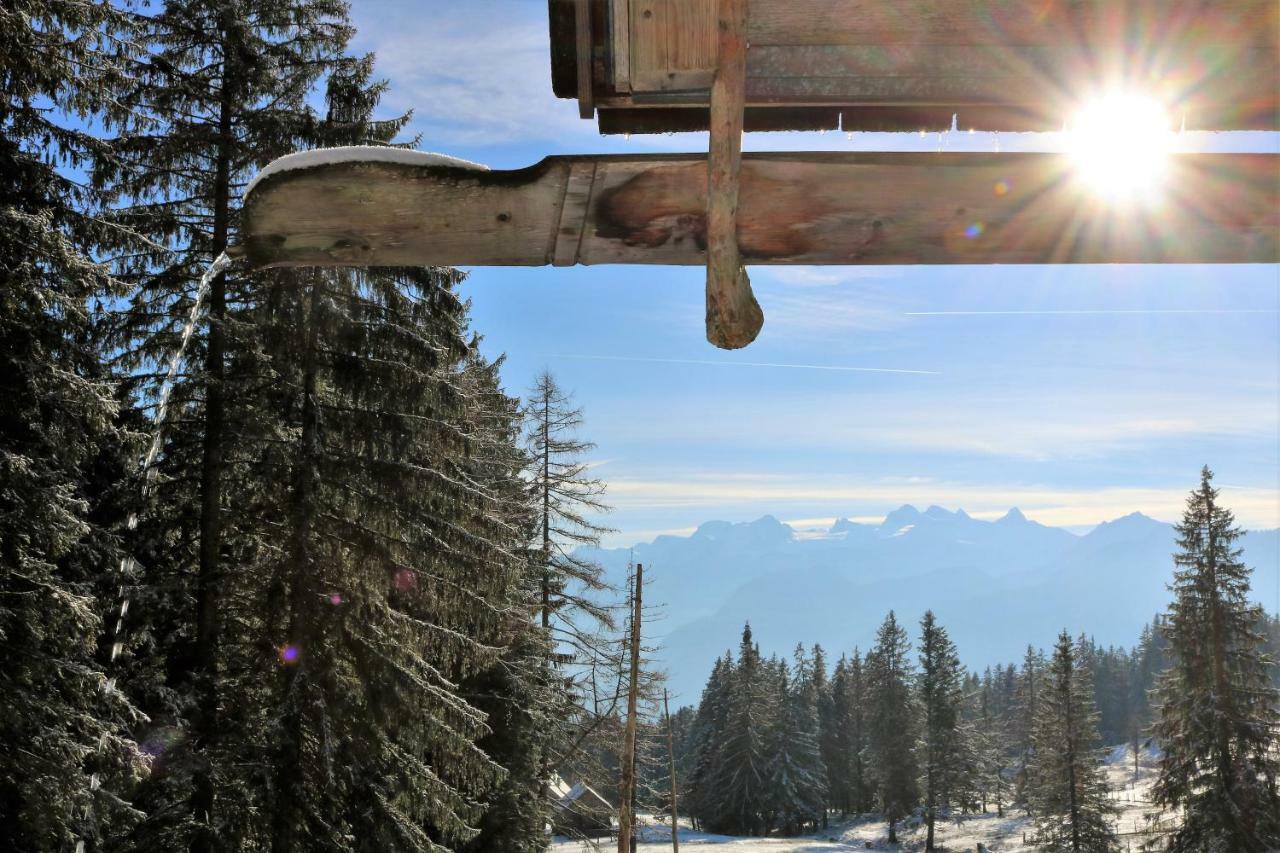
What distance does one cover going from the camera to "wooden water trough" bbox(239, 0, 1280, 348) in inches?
126

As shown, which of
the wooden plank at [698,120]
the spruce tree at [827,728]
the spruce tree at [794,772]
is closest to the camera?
the wooden plank at [698,120]

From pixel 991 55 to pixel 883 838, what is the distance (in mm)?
61699

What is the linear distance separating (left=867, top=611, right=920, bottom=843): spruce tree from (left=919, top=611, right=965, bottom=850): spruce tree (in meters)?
1.18

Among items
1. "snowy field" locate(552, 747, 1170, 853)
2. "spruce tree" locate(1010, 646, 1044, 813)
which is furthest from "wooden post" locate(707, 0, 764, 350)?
"spruce tree" locate(1010, 646, 1044, 813)

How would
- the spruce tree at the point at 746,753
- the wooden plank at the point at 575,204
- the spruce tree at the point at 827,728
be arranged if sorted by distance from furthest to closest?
the spruce tree at the point at 827,728 < the spruce tree at the point at 746,753 < the wooden plank at the point at 575,204

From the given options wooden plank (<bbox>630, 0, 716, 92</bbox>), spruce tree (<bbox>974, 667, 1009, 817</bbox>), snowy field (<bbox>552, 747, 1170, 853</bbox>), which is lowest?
snowy field (<bbox>552, 747, 1170, 853</bbox>)

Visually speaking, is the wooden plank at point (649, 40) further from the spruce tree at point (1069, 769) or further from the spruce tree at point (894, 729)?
the spruce tree at point (894, 729)

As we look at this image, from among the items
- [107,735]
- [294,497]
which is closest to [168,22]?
[294,497]

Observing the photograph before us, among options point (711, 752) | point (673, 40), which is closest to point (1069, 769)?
point (711, 752)

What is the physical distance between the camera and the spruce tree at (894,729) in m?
58.2

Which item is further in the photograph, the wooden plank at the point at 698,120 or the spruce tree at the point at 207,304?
the spruce tree at the point at 207,304

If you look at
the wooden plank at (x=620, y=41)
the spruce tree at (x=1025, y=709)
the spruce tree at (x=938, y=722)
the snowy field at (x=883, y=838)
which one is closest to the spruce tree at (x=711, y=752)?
the snowy field at (x=883, y=838)

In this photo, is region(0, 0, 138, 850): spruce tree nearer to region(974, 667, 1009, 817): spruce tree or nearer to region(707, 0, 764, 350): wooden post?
region(707, 0, 764, 350): wooden post

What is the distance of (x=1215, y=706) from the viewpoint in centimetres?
2811
